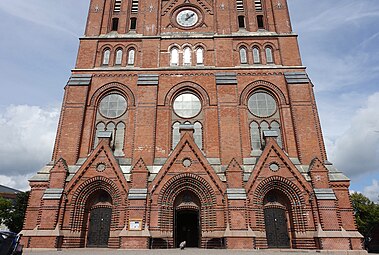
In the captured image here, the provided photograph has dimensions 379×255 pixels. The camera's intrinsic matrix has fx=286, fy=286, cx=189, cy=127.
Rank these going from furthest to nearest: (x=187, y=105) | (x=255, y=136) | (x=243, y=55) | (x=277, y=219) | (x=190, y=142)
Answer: (x=243, y=55) < (x=187, y=105) < (x=255, y=136) < (x=190, y=142) < (x=277, y=219)

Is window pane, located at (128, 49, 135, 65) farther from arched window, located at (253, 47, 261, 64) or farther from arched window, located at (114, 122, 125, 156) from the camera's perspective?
arched window, located at (253, 47, 261, 64)

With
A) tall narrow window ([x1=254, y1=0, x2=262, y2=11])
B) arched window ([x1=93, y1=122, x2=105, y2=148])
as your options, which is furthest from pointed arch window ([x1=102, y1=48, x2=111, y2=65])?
tall narrow window ([x1=254, y1=0, x2=262, y2=11])

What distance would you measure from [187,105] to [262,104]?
19.5ft

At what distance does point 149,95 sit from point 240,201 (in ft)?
34.1

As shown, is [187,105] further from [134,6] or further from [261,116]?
[134,6]

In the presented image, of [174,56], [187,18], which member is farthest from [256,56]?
[187,18]

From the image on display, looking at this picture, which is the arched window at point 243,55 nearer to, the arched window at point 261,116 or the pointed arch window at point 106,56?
the arched window at point 261,116

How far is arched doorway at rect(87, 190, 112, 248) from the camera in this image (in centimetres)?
1873

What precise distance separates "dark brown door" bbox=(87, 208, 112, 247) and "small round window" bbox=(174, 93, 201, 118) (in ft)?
29.1

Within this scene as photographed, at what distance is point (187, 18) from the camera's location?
87.6ft

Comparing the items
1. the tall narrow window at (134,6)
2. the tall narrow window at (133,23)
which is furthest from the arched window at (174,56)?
the tall narrow window at (134,6)

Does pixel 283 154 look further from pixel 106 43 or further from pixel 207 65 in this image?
pixel 106 43

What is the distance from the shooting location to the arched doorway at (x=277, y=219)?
1844cm

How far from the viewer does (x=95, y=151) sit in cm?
1964
